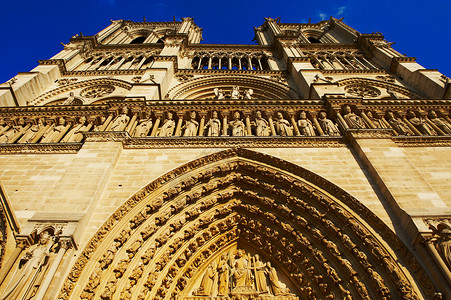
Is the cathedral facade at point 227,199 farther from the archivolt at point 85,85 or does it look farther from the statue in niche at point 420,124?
the archivolt at point 85,85

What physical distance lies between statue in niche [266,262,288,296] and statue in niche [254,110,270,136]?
10.9 feet

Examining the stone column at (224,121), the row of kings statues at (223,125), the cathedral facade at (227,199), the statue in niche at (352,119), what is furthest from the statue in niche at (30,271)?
the statue in niche at (352,119)

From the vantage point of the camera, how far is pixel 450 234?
4602 mm

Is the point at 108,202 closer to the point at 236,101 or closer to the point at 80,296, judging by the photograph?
the point at 80,296

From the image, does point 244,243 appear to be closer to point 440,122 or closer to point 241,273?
point 241,273

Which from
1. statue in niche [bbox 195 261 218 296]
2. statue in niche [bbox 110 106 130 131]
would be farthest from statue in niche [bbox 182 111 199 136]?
statue in niche [bbox 195 261 218 296]

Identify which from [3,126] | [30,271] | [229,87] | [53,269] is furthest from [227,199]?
[229,87]

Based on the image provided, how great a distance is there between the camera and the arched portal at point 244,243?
16.4 ft

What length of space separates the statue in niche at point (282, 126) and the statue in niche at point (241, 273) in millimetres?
3248

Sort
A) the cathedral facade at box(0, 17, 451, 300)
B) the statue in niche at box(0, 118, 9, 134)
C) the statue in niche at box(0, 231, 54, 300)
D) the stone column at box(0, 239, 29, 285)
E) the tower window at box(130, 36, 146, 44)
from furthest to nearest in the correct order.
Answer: the tower window at box(130, 36, 146, 44), the statue in niche at box(0, 118, 9, 134), the cathedral facade at box(0, 17, 451, 300), the stone column at box(0, 239, 29, 285), the statue in niche at box(0, 231, 54, 300)

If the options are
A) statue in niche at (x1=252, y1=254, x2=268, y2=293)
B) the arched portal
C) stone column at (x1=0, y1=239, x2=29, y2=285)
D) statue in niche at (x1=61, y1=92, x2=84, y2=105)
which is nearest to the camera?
stone column at (x1=0, y1=239, x2=29, y2=285)

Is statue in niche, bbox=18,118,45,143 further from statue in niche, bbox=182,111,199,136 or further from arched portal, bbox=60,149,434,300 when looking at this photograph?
arched portal, bbox=60,149,434,300

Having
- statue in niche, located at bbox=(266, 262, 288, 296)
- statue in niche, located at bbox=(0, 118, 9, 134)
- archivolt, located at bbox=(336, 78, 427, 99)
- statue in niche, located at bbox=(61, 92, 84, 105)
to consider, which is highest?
archivolt, located at bbox=(336, 78, 427, 99)

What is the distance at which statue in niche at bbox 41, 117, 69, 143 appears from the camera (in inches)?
324
